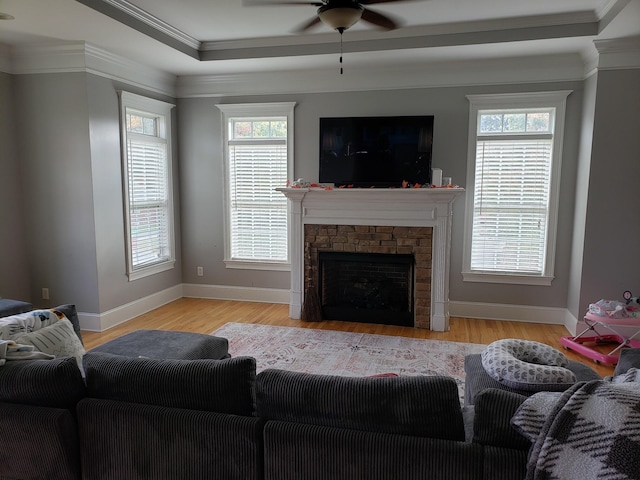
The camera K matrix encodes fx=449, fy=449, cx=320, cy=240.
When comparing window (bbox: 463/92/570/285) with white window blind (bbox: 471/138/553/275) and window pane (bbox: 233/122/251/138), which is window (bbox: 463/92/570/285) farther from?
window pane (bbox: 233/122/251/138)

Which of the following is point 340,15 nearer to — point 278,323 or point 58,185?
point 278,323

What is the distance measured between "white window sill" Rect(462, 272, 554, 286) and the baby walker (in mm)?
674

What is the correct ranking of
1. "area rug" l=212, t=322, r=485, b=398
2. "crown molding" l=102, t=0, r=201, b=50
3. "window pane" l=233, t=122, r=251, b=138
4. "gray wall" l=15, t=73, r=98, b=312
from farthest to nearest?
"window pane" l=233, t=122, r=251, b=138, "gray wall" l=15, t=73, r=98, b=312, "area rug" l=212, t=322, r=485, b=398, "crown molding" l=102, t=0, r=201, b=50

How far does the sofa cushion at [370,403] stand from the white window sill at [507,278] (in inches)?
147

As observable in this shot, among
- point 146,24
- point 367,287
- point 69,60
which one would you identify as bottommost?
point 367,287

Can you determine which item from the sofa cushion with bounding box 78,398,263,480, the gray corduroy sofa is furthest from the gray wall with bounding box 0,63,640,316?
the sofa cushion with bounding box 78,398,263,480

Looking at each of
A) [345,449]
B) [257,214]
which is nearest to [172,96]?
[257,214]

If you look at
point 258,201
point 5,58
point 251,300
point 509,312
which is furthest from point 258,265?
point 5,58

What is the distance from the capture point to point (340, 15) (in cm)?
275

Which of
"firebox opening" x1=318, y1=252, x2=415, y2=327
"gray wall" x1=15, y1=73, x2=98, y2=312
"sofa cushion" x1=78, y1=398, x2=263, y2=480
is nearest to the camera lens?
"sofa cushion" x1=78, y1=398, x2=263, y2=480

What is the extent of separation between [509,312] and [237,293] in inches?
129

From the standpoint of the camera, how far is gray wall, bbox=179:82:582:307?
474 centimetres

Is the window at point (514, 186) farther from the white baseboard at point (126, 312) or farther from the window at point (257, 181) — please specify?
the white baseboard at point (126, 312)

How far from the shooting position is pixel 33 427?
5.45 ft
